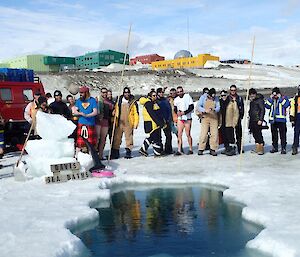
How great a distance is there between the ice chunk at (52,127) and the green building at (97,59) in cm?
8414

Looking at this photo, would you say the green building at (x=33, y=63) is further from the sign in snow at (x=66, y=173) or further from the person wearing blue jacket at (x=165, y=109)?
the sign in snow at (x=66, y=173)

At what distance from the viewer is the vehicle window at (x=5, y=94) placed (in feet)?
40.0

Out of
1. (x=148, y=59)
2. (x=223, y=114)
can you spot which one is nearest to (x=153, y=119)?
(x=223, y=114)

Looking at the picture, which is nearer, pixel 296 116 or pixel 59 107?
pixel 59 107

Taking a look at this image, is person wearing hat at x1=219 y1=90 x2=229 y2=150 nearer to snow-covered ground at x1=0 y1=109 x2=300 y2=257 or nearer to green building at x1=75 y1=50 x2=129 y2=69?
snow-covered ground at x1=0 y1=109 x2=300 y2=257

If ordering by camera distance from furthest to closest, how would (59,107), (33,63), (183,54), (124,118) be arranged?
1. (183,54)
2. (33,63)
3. (124,118)
4. (59,107)

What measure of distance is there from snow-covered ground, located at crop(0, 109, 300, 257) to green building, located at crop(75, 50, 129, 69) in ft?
272

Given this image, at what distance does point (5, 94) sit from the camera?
12281 mm

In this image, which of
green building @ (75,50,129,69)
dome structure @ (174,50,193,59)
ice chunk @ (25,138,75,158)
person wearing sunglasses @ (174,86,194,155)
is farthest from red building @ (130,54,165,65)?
ice chunk @ (25,138,75,158)

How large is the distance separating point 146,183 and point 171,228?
2771mm

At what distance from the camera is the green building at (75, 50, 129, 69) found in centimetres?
9219

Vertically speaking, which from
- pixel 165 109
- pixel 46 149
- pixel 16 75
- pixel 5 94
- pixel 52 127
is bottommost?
pixel 46 149

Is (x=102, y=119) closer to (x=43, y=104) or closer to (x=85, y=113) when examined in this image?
(x=85, y=113)

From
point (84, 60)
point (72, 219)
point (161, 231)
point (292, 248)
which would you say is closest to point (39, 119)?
point (72, 219)
